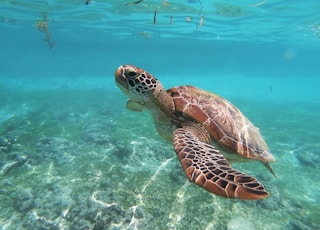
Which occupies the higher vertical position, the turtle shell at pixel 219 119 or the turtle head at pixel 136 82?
the turtle head at pixel 136 82

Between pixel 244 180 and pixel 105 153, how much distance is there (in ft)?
20.8

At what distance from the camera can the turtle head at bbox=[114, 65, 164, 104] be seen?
3.66 meters

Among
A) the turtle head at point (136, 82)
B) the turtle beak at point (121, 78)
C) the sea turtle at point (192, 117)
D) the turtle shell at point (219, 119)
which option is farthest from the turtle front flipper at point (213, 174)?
the turtle beak at point (121, 78)

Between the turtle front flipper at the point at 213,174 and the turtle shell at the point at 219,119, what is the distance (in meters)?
0.87

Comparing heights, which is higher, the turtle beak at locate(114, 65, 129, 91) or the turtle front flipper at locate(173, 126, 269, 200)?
the turtle beak at locate(114, 65, 129, 91)

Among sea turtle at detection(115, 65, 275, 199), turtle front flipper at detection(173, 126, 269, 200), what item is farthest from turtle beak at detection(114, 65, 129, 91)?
turtle front flipper at detection(173, 126, 269, 200)

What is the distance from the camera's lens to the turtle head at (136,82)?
366 centimetres

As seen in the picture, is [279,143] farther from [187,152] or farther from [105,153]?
[187,152]

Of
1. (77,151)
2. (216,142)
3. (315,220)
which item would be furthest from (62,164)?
(315,220)

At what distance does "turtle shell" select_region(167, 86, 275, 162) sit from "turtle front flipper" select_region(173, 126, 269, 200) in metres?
0.87

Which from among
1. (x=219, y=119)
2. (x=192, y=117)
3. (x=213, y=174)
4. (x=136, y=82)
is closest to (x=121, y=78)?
(x=136, y=82)

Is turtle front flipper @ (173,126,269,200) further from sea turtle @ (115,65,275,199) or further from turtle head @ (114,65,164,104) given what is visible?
turtle head @ (114,65,164,104)

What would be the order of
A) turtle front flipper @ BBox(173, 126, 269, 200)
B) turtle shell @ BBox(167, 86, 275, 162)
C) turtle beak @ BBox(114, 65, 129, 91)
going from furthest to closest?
turtle shell @ BBox(167, 86, 275, 162) < turtle beak @ BBox(114, 65, 129, 91) < turtle front flipper @ BBox(173, 126, 269, 200)

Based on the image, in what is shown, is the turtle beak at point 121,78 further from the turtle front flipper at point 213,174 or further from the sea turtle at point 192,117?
the turtle front flipper at point 213,174
